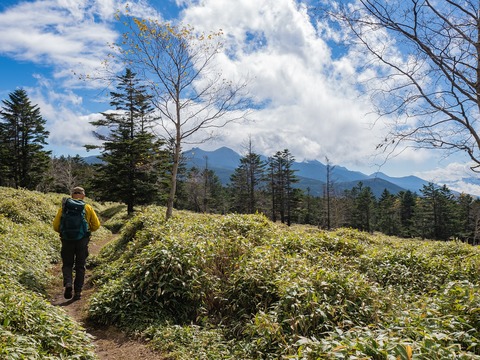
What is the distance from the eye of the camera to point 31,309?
4145 mm

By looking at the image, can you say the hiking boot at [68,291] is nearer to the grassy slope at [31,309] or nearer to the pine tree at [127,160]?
the grassy slope at [31,309]

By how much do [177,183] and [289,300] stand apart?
1742 inches

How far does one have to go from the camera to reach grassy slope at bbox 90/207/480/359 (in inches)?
136

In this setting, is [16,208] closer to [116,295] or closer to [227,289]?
[116,295]

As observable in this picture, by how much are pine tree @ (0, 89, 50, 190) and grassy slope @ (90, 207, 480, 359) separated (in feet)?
Answer: 108

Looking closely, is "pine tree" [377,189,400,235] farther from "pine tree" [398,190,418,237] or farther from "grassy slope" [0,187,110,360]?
"grassy slope" [0,187,110,360]

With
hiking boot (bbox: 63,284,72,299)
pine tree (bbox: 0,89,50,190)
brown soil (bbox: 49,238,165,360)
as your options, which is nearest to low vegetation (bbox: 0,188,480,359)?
brown soil (bbox: 49,238,165,360)

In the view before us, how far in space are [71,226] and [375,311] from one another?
258 inches

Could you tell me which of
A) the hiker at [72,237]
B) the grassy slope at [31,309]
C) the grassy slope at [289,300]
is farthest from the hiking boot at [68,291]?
the grassy slope at [289,300]

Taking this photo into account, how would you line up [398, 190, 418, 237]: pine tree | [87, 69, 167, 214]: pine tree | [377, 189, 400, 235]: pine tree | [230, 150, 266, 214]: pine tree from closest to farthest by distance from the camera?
[87, 69, 167, 214]: pine tree → [230, 150, 266, 214]: pine tree → [377, 189, 400, 235]: pine tree → [398, 190, 418, 237]: pine tree

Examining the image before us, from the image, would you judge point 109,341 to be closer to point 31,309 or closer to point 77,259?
point 31,309

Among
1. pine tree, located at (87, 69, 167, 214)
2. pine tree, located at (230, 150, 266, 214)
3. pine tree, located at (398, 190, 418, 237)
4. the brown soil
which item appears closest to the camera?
the brown soil

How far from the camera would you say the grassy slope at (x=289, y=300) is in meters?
3.46

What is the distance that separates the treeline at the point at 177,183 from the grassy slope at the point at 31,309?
559cm
